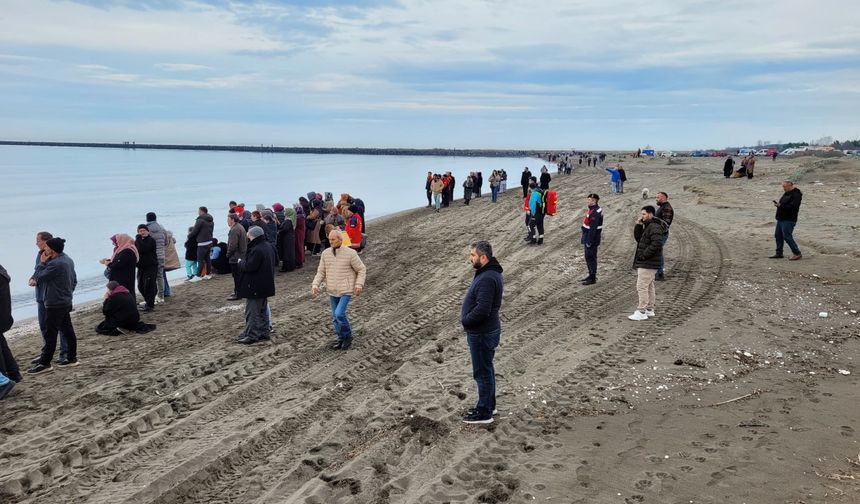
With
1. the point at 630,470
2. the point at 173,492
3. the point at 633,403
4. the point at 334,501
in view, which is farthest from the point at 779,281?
the point at 173,492

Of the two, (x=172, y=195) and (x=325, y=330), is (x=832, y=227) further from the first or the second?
(x=172, y=195)

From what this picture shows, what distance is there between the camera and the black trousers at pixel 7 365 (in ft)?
21.0

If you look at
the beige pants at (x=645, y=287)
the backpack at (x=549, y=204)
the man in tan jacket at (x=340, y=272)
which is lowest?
the beige pants at (x=645, y=287)

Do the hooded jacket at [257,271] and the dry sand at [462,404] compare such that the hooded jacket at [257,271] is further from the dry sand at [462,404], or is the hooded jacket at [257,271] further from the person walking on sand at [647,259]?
the person walking on sand at [647,259]

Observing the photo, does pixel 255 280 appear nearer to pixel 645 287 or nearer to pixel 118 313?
pixel 118 313

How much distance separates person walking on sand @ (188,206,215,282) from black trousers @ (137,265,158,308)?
1829 millimetres

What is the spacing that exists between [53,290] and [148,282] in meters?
3.19

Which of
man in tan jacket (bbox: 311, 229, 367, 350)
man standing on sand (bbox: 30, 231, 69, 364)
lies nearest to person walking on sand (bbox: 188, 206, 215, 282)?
man standing on sand (bbox: 30, 231, 69, 364)

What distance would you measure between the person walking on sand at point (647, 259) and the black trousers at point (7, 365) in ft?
25.2

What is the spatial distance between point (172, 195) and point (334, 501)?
1647 inches

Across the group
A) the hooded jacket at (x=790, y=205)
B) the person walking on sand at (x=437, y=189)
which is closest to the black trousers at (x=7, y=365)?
the hooded jacket at (x=790, y=205)

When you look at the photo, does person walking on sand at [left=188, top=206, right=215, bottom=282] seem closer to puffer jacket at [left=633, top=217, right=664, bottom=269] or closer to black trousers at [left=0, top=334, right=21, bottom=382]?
black trousers at [left=0, top=334, right=21, bottom=382]

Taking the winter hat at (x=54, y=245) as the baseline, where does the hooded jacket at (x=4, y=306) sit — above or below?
below

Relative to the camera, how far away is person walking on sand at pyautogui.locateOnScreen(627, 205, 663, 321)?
7902mm
